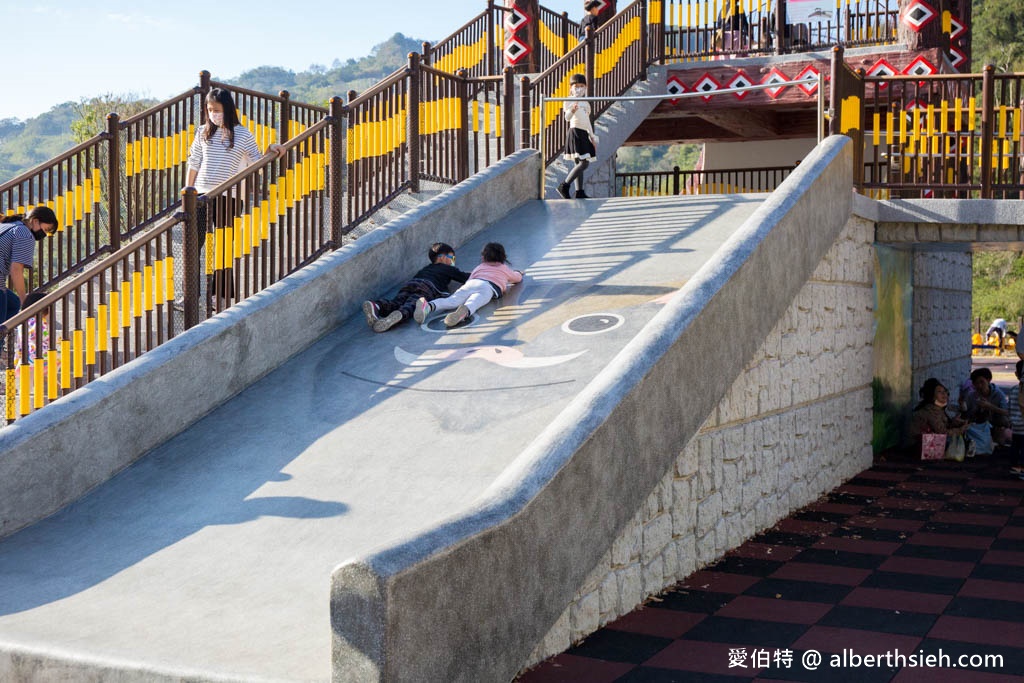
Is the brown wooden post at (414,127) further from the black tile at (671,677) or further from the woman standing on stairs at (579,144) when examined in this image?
the black tile at (671,677)

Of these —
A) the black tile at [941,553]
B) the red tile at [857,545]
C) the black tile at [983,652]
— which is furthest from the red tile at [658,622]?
the black tile at [941,553]

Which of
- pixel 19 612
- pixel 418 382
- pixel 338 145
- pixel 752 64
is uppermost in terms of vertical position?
pixel 752 64

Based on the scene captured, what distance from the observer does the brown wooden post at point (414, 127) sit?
1077 centimetres

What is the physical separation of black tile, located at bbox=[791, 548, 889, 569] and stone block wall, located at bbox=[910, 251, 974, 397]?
23.6 feet

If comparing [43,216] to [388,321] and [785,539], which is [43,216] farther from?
[785,539]

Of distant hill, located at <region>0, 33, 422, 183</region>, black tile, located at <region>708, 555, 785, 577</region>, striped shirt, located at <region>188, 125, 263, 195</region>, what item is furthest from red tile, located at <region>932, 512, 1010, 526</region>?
distant hill, located at <region>0, 33, 422, 183</region>

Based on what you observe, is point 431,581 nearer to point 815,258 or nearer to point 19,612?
point 19,612

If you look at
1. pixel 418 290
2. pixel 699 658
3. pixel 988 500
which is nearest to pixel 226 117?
pixel 418 290

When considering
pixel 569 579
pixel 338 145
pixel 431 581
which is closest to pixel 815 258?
pixel 338 145

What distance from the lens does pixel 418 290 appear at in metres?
8.36

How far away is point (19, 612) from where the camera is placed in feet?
15.7

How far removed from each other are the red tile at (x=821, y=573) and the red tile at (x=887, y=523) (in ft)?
5.27

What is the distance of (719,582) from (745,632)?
102cm

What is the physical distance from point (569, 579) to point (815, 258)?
16.0 feet
